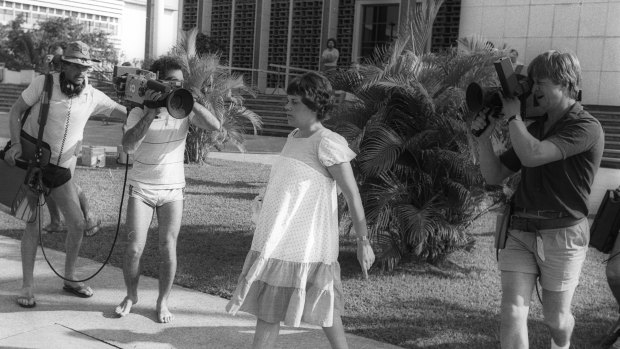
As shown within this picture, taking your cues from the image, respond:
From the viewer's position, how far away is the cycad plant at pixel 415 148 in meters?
5.89

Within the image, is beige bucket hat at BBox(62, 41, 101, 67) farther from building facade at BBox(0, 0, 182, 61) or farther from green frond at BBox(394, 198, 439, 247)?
building facade at BBox(0, 0, 182, 61)

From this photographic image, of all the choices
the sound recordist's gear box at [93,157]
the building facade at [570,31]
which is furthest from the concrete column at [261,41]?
the sound recordist's gear box at [93,157]

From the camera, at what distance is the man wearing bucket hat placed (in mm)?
4691

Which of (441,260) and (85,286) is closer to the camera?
(85,286)

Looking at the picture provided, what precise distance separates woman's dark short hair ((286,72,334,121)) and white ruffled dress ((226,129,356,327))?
134mm

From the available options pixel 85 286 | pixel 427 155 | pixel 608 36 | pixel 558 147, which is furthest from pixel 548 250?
pixel 608 36

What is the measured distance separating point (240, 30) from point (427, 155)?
20.6 metres

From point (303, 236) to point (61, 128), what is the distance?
216 cm

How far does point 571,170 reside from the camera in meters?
3.31

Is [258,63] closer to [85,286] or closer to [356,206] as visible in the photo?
[85,286]

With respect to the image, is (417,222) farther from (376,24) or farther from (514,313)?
(376,24)

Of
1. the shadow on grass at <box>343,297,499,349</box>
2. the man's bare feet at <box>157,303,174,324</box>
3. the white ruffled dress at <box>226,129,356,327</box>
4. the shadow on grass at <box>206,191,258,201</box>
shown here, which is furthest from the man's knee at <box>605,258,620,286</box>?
the shadow on grass at <box>206,191,258,201</box>

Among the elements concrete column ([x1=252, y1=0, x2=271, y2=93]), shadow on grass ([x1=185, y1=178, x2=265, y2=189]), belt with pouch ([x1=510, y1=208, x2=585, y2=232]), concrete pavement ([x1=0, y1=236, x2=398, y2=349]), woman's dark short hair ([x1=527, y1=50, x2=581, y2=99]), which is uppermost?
concrete column ([x1=252, y1=0, x2=271, y2=93])

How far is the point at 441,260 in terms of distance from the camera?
6.39 meters
